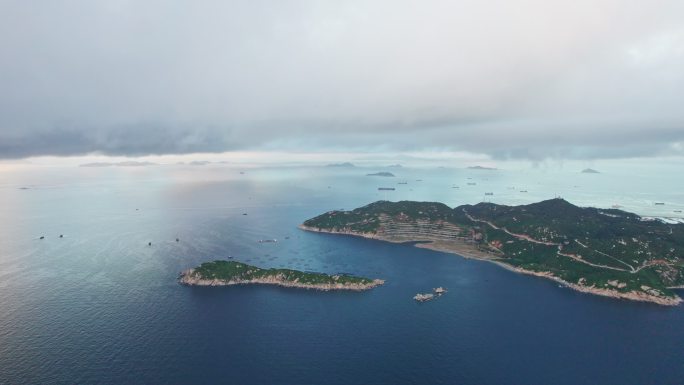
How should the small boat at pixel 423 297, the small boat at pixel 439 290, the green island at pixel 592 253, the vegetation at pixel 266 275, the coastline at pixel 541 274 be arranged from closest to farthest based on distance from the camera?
1. the small boat at pixel 423 297
2. the coastline at pixel 541 274
3. the small boat at pixel 439 290
4. the green island at pixel 592 253
5. the vegetation at pixel 266 275

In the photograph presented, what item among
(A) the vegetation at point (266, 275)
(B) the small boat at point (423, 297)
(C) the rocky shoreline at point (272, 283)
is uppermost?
(A) the vegetation at point (266, 275)

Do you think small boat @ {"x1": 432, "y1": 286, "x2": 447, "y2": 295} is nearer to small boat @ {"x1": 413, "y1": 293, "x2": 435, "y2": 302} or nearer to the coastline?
small boat @ {"x1": 413, "y1": 293, "x2": 435, "y2": 302}

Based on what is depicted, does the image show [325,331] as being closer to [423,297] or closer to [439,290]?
[423,297]

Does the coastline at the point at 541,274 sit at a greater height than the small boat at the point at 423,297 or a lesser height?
greater

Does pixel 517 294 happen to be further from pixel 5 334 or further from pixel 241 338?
pixel 5 334

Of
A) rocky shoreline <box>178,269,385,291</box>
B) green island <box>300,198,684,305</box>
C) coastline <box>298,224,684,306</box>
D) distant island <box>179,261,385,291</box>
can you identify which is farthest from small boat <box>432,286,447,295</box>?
green island <box>300,198,684,305</box>

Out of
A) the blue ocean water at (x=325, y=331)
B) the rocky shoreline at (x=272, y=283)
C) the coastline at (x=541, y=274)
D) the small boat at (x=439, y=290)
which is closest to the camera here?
the blue ocean water at (x=325, y=331)

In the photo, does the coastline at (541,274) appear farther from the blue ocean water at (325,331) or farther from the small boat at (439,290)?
the small boat at (439,290)

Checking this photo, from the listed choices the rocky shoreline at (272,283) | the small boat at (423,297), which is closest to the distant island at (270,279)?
the rocky shoreline at (272,283)

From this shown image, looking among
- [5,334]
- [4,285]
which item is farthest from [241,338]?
[4,285]
